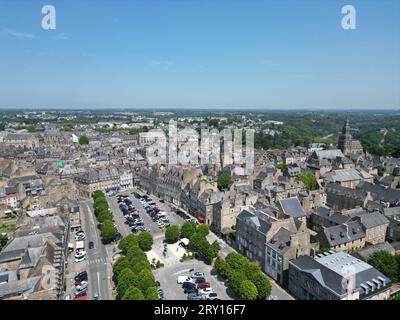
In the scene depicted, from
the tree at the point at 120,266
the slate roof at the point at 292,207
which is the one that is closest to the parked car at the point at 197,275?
the tree at the point at 120,266

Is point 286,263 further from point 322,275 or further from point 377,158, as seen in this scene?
point 377,158

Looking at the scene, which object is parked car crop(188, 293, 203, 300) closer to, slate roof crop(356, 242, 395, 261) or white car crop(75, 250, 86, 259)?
white car crop(75, 250, 86, 259)

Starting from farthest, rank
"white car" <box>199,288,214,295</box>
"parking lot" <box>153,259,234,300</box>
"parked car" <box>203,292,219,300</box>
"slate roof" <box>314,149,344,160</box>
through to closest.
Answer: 1. "slate roof" <box>314,149,344,160</box>
2. "parking lot" <box>153,259,234,300</box>
3. "white car" <box>199,288,214,295</box>
4. "parked car" <box>203,292,219,300</box>

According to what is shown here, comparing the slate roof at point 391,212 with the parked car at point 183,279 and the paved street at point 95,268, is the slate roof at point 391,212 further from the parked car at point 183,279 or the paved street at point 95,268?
the paved street at point 95,268

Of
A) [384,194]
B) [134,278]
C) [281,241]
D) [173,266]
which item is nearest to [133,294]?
[134,278]

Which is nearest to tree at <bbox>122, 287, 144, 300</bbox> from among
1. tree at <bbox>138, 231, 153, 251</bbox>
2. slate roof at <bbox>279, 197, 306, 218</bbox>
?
tree at <bbox>138, 231, 153, 251</bbox>

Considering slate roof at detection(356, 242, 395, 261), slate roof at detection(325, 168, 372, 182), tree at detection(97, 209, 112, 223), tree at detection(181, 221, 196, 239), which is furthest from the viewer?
slate roof at detection(325, 168, 372, 182)
